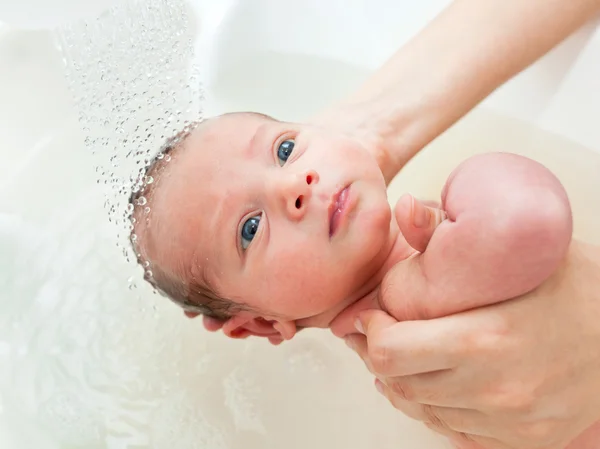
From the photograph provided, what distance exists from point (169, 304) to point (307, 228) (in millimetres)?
558

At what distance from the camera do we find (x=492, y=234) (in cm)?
74

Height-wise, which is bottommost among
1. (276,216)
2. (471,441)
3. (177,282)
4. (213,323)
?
(471,441)

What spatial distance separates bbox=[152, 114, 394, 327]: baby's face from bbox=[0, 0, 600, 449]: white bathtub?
0.35 meters

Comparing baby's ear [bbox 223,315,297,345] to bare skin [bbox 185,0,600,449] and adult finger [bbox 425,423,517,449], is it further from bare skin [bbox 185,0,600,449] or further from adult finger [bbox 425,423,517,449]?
adult finger [bbox 425,423,517,449]

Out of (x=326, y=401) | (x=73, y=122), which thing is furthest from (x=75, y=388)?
(x=73, y=122)

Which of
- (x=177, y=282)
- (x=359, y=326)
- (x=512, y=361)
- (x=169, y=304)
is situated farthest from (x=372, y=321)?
(x=169, y=304)

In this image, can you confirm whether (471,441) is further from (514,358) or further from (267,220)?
(267,220)

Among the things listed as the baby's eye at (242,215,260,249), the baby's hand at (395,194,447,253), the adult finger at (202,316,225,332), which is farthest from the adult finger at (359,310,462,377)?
the adult finger at (202,316,225,332)

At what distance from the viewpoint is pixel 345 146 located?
3.06 ft

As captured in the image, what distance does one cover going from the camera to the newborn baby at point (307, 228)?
760 millimetres

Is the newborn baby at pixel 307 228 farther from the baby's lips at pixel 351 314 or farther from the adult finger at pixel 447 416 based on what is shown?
the adult finger at pixel 447 416

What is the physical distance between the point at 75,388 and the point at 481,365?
0.80 meters

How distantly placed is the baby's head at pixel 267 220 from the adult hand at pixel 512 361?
11 centimetres

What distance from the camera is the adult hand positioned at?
760 millimetres
